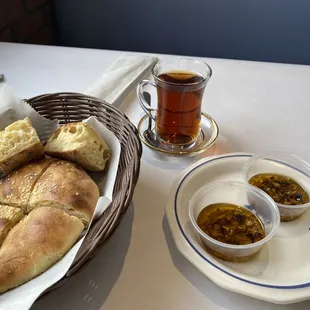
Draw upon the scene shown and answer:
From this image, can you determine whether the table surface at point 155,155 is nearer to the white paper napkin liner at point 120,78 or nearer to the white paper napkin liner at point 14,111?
the white paper napkin liner at point 120,78

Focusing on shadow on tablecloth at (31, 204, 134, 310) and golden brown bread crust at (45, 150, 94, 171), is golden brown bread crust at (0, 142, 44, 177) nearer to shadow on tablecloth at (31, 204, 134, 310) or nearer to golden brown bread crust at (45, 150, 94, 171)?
golden brown bread crust at (45, 150, 94, 171)

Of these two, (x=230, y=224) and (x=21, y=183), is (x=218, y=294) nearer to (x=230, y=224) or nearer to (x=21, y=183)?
(x=230, y=224)

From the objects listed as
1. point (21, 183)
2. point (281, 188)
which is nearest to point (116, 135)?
point (21, 183)

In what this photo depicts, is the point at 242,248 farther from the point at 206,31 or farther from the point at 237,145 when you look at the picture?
the point at 206,31

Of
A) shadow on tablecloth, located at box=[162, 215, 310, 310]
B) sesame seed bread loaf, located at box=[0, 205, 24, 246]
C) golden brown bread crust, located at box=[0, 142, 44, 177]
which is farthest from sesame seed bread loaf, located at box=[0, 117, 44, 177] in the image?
shadow on tablecloth, located at box=[162, 215, 310, 310]

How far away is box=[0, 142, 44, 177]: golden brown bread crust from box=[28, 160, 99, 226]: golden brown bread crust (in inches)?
2.1

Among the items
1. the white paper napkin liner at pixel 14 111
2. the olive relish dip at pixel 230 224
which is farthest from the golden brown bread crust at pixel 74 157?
the olive relish dip at pixel 230 224

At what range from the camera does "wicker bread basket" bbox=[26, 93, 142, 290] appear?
0.54 m

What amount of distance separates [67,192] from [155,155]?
0.88 ft

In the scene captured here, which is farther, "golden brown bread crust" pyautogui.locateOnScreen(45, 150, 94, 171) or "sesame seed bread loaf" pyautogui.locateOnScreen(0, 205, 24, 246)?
"golden brown bread crust" pyautogui.locateOnScreen(45, 150, 94, 171)

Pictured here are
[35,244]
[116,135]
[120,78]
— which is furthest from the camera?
[120,78]

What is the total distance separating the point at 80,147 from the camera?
0.72m

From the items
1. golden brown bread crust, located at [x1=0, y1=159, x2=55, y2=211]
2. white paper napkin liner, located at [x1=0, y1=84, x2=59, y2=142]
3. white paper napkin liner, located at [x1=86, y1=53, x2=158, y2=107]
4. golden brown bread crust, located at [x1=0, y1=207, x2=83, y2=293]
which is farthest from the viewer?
white paper napkin liner, located at [x1=86, y1=53, x2=158, y2=107]

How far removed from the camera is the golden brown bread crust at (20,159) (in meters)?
0.72
